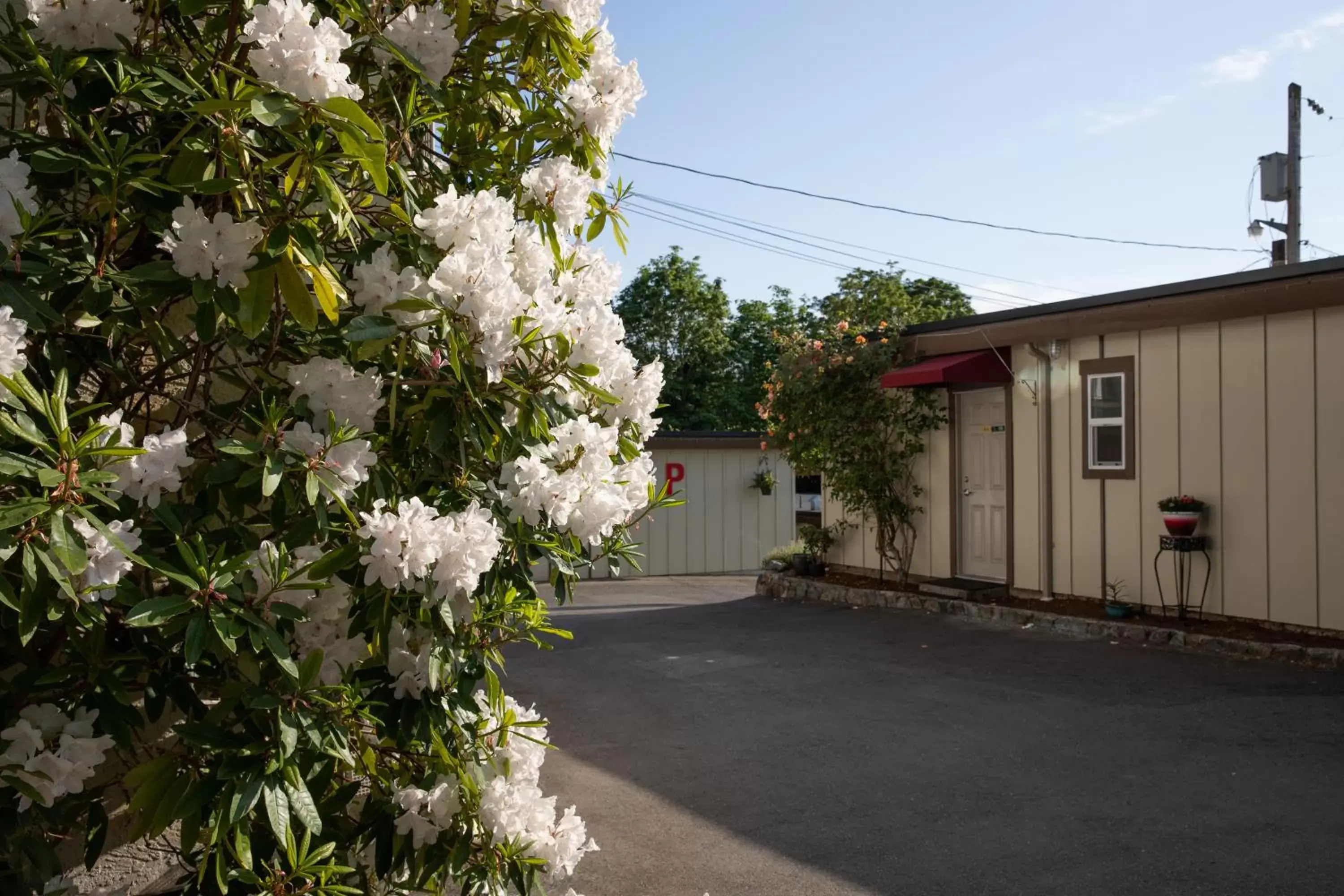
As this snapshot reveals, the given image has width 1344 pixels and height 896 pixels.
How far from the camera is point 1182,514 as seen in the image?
368 inches

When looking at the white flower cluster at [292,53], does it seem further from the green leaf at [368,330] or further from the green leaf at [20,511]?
the green leaf at [20,511]

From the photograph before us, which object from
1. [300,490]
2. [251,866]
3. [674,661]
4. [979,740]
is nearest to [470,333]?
[300,490]

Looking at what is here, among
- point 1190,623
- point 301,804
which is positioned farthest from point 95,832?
Result: point 1190,623

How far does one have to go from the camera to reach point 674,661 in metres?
8.89

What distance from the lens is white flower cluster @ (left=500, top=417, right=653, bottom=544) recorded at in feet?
6.86

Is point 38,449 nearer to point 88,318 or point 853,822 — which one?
point 88,318

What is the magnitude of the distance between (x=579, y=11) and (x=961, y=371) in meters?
9.48

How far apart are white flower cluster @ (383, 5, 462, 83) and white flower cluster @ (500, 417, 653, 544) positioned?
82 cm

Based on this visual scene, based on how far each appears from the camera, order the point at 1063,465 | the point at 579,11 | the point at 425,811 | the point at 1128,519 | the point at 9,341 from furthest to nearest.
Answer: the point at 1063,465 → the point at 1128,519 → the point at 579,11 → the point at 425,811 → the point at 9,341

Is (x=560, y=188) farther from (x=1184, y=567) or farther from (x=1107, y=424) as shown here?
(x=1107, y=424)

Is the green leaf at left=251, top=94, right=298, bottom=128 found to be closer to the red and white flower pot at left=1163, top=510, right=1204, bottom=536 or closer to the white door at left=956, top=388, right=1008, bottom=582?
the red and white flower pot at left=1163, top=510, right=1204, bottom=536

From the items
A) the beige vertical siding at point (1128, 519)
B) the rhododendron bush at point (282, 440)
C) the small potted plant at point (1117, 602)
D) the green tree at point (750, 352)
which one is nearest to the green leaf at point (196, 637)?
the rhododendron bush at point (282, 440)

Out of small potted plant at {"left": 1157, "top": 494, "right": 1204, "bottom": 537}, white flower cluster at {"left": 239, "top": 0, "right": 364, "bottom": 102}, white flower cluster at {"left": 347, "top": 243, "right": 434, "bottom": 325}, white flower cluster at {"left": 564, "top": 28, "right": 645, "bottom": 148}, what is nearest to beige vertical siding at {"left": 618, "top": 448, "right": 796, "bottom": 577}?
small potted plant at {"left": 1157, "top": 494, "right": 1204, "bottom": 537}

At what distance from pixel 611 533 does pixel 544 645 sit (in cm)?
30
